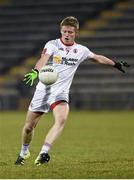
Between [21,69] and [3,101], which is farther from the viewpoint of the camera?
[21,69]

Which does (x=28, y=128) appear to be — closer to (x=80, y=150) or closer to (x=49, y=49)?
(x=49, y=49)

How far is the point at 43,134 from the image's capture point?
16.7m

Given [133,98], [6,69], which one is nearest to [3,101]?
[6,69]

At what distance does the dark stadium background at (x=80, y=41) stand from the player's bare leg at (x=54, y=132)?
17876mm

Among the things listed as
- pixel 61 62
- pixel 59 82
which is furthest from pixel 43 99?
pixel 61 62

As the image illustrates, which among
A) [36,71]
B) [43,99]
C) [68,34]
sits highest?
[68,34]

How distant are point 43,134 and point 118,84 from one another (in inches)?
483

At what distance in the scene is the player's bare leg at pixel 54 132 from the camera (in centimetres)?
928

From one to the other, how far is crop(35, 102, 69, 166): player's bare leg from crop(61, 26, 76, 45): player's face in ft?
2.72

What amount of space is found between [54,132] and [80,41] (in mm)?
21733

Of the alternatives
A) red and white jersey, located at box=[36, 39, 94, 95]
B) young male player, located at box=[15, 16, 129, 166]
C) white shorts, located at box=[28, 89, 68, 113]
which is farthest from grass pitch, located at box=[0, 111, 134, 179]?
red and white jersey, located at box=[36, 39, 94, 95]

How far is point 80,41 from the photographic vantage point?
30938 mm

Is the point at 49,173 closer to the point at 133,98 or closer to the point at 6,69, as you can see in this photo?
the point at 133,98

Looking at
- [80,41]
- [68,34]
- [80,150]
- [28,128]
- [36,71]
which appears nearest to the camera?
[36,71]
